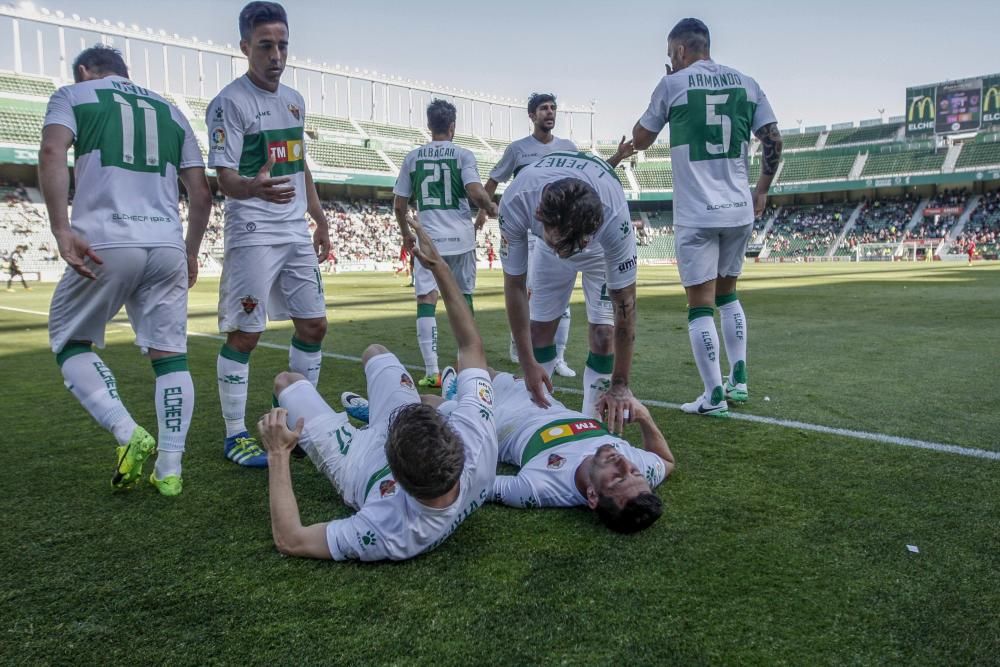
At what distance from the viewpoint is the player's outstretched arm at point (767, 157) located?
17.6ft

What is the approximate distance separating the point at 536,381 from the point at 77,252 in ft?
7.41

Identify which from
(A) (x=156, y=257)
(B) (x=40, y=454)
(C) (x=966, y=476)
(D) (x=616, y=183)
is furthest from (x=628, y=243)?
(B) (x=40, y=454)

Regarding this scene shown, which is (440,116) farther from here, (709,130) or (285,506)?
(285,506)

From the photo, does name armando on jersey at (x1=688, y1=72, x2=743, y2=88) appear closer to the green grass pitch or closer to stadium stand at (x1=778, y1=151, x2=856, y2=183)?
the green grass pitch

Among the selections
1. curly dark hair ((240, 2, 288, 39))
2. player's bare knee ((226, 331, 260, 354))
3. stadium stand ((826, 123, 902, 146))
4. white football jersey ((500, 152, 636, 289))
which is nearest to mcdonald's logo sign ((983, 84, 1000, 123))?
stadium stand ((826, 123, 902, 146))

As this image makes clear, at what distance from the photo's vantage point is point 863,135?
65.4 metres

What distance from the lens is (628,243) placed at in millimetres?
3510

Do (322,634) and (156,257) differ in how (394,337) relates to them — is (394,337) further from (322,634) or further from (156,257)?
(322,634)

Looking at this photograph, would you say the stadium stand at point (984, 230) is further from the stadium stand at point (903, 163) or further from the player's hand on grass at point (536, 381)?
the player's hand on grass at point (536, 381)

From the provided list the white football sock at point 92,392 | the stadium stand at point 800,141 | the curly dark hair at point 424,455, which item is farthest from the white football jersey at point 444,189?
the stadium stand at point 800,141

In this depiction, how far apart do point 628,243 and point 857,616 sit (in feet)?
6.19

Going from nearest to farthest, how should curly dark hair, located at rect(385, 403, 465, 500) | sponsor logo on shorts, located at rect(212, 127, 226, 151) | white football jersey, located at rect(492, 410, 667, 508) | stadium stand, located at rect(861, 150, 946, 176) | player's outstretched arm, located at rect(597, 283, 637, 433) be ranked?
curly dark hair, located at rect(385, 403, 465, 500)
white football jersey, located at rect(492, 410, 667, 508)
player's outstretched arm, located at rect(597, 283, 637, 433)
sponsor logo on shorts, located at rect(212, 127, 226, 151)
stadium stand, located at rect(861, 150, 946, 176)

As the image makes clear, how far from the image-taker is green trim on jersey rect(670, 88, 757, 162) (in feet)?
16.6

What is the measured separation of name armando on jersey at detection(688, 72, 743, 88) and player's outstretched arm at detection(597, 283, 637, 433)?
7.23 feet
